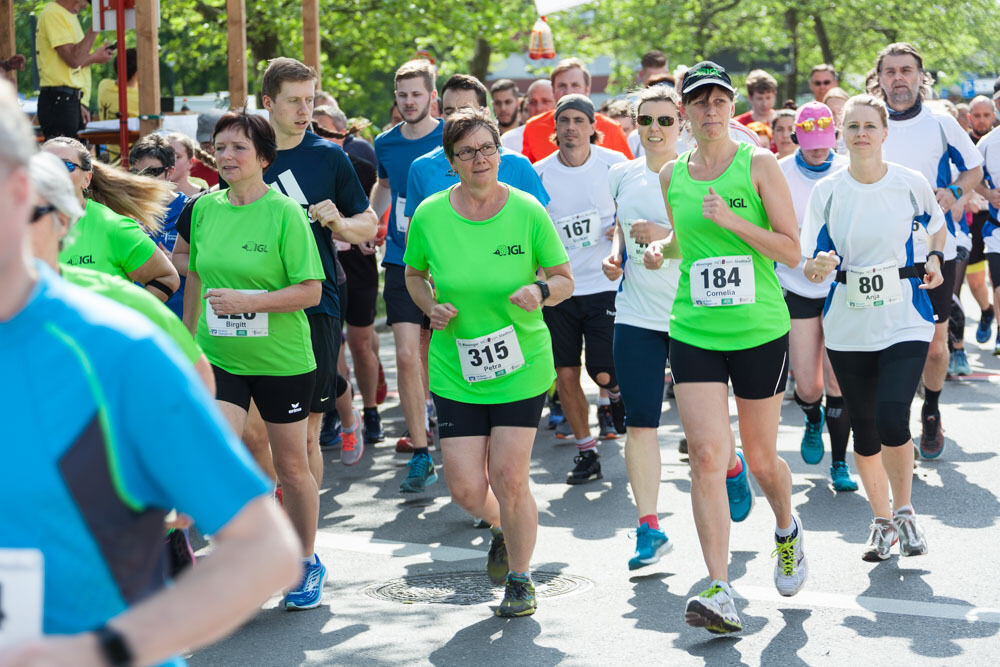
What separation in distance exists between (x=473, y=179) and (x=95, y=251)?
58.5 inches

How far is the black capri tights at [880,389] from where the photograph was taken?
248 inches

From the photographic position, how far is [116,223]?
5.73m

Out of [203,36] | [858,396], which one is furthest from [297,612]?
[203,36]

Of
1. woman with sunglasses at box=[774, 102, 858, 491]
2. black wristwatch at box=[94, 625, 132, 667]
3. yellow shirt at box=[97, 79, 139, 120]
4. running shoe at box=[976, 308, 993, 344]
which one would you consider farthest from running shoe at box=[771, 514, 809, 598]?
yellow shirt at box=[97, 79, 139, 120]

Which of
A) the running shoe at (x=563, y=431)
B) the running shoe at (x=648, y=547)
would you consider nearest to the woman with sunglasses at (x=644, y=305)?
the running shoe at (x=648, y=547)

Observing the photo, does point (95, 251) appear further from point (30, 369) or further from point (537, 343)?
point (30, 369)

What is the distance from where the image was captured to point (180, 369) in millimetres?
1854

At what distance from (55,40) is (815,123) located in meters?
6.00

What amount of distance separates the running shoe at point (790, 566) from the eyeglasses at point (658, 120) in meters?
2.20

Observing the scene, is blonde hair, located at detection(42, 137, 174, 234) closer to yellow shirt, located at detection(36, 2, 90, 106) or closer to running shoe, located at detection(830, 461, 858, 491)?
running shoe, located at detection(830, 461, 858, 491)

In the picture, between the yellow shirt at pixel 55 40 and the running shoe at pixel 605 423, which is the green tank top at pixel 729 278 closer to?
the running shoe at pixel 605 423

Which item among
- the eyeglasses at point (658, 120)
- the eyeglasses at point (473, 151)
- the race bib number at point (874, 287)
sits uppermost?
the eyeglasses at point (658, 120)

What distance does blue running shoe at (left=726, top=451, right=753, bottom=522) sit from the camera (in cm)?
664

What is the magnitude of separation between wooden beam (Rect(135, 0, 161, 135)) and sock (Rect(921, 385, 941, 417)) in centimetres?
595
